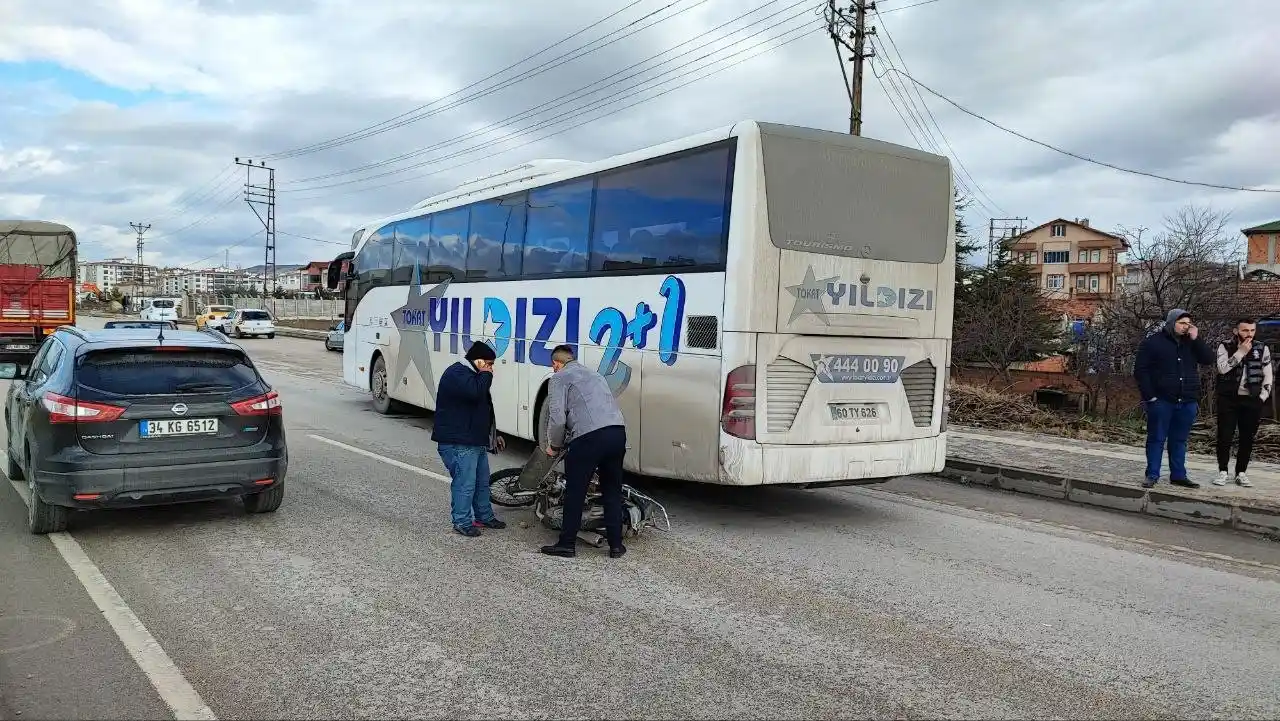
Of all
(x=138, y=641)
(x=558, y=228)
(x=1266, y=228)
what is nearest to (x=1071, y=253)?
(x=1266, y=228)

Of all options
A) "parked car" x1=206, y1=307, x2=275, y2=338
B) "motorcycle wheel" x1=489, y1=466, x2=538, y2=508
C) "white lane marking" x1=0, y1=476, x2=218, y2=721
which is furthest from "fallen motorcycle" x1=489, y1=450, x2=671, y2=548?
"parked car" x1=206, y1=307, x2=275, y2=338

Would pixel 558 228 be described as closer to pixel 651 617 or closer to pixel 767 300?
pixel 767 300

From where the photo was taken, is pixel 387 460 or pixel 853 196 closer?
pixel 853 196

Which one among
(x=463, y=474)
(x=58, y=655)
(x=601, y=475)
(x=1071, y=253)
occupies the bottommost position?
(x=58, y=655)

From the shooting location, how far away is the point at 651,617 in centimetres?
506

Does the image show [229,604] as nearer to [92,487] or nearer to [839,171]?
[92,487]

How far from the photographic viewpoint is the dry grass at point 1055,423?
467 inches

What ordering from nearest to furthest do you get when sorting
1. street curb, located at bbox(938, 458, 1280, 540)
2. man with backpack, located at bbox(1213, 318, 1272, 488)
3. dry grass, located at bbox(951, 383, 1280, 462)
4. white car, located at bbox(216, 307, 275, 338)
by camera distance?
street curb, located at bbox(938, 458, 1280, 540) → man with backpack, located at bbox(1213, 318, 1272, 488) → dry grass, located at bbox(951, 383, 1280, 462) → white car, located at bbox(216, 307, 275, 338)

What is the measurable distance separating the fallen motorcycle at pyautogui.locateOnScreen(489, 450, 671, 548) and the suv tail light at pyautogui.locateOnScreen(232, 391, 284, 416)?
1847 mm

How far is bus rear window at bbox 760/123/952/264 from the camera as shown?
7.13m

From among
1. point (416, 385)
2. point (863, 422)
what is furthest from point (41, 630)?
point (416, 385)

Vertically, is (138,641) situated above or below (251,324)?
below

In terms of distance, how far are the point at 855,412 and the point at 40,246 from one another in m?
24.8

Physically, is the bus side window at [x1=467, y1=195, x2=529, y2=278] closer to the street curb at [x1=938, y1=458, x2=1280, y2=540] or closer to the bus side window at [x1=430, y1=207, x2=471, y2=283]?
the bus side window at [x1=430, y1=207, x2=471, y2=283]
